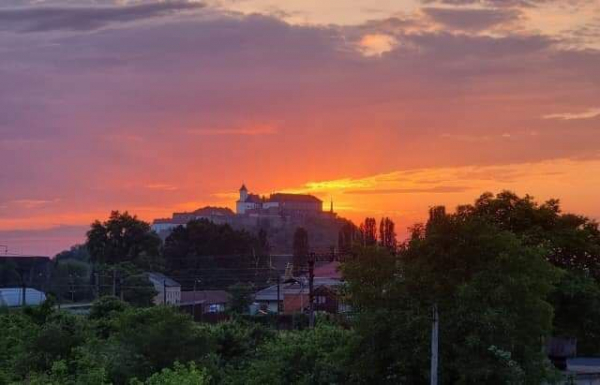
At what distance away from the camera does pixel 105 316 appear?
50.9 metres

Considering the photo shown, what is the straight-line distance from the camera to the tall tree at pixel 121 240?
3942 inches

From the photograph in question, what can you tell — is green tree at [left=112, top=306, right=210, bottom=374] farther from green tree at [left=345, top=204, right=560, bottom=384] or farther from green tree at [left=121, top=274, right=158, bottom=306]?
green tree at [left=121, top=274, right=158, bottom=306]

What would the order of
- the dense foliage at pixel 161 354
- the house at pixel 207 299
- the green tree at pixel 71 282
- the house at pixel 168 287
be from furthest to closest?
the green tree at pixel 71 282
the house at pixel 168 287
the house at pixel 207 299
the dense foliage at pixel 161 354

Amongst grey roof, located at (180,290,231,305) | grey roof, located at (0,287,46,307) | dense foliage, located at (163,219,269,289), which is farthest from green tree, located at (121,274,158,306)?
dense foliage, located at (163,219,269,289)

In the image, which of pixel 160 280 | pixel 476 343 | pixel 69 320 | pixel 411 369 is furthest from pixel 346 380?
pixel 160 280

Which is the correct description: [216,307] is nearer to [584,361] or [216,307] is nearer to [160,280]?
[160,280]

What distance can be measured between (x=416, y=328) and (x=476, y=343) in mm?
1674

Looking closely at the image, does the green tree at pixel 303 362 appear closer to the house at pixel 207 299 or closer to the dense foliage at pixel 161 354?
the dense foliage at pixel 161 354

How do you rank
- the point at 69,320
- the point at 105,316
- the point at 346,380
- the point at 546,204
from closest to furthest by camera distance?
the point at 346,380 → the point at 546,204 → the point at 69,320 → the point at 105,316

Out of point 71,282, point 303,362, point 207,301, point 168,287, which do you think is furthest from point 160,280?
point 303,362

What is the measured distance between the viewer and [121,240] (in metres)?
101

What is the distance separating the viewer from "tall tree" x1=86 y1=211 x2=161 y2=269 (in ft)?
328

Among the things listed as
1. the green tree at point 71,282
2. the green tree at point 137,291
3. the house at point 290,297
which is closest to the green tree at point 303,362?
the green tree at point 137,291

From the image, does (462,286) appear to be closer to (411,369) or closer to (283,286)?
(411,369)
